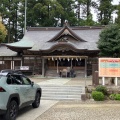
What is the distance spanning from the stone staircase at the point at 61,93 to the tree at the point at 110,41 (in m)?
7.02

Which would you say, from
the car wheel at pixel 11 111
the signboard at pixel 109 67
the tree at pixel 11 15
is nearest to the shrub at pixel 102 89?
the signboard at pixel 109 67

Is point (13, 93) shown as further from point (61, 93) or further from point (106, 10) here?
point (106, 10)

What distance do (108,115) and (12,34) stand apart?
142 feet

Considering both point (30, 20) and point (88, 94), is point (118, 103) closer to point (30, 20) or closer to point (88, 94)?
point (88, 94)

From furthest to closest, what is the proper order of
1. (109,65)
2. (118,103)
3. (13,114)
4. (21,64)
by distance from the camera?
(21,64), (109,65), (118,103), (13,114)

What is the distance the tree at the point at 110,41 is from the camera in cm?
2020

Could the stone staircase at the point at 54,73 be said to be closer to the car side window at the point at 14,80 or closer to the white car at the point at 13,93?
the white car at the point at 13,93

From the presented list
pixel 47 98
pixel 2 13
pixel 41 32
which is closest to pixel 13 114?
pixel 47 98

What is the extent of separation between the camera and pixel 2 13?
45.9 metres

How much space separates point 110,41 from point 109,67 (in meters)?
6.72

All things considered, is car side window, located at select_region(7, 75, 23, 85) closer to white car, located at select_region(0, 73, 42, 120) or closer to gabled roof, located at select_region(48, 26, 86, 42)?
white car, located at select_region(0, 73, 42, 120)

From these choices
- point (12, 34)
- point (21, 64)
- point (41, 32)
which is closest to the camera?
point (21, 64)

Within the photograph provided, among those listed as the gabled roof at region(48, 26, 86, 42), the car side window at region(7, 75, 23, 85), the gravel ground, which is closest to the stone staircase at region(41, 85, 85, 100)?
the gravel ground

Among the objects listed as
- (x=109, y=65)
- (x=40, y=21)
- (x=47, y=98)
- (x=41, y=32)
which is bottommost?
(x=47, y=98)
